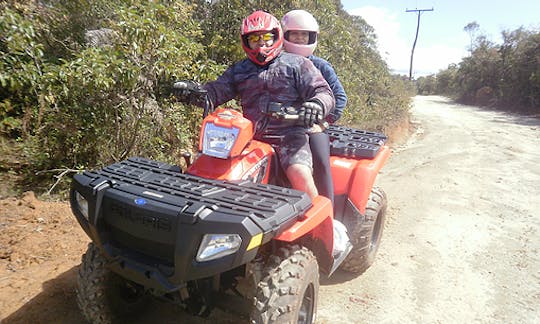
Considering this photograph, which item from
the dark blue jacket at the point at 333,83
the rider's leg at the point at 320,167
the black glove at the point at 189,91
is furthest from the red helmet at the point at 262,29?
the dark blue jacket at the point at 333,83

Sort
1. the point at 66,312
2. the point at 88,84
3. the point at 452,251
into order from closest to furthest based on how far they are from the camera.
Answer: the point at 66,312
the point at 88,84
the point at 452,251

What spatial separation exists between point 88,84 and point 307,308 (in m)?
3.03

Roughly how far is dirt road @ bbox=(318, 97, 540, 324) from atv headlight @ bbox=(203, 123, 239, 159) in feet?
4.79

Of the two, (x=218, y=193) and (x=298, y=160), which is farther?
(x=298, y=160)

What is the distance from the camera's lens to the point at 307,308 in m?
2.32

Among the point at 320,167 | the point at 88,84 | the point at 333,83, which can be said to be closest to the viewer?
the point at 320,167

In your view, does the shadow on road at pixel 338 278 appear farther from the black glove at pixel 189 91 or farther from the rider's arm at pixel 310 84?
the black glove at pixel 189 91

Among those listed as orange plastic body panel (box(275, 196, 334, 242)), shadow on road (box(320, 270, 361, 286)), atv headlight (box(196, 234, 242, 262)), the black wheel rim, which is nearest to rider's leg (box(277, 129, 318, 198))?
orange plastic body panel (box(275, 196, 334, 242))

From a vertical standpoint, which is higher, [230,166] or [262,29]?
[262,29]

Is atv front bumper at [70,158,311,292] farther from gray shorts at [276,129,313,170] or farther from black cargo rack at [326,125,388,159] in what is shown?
black cargo rack at [326,125,388,159]

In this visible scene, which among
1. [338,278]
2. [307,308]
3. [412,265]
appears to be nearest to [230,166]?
[307,308]

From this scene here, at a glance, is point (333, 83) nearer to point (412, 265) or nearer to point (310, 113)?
point (412, 265)

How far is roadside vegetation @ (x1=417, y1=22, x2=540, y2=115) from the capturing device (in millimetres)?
19750

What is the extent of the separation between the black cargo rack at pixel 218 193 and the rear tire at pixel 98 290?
19.1 inches
